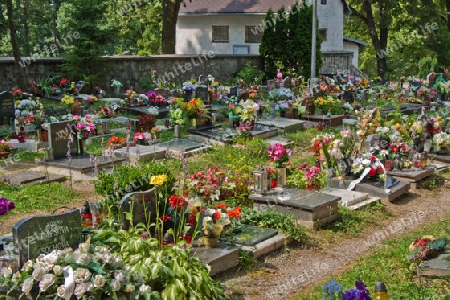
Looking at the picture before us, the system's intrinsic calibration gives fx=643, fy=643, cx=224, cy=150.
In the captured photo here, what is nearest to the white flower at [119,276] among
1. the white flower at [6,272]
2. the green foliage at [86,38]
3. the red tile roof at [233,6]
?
the white flower at [6,272]

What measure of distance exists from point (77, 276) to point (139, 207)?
84.9 inches

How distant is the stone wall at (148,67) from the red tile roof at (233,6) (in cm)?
645

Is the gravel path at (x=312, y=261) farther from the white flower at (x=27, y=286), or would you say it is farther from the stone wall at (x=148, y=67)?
the stone wall at (x=148, y=67)

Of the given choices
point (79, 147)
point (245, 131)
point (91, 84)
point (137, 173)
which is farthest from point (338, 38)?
point (137, 173)

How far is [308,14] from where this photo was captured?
88.5ft

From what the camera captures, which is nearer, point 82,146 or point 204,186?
point 204,186

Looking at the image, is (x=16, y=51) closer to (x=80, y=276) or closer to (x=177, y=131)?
(x=177, y=131)

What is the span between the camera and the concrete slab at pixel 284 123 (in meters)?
16.5

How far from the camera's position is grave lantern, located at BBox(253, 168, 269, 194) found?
388 inches

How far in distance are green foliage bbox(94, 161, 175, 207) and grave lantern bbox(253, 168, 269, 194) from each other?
171cm

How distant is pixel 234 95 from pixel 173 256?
1488 cm

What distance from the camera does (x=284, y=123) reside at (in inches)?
663

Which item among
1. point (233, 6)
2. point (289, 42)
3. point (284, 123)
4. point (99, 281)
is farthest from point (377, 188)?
point (233, 6)

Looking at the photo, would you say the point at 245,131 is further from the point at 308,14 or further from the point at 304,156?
the point at 308,14
